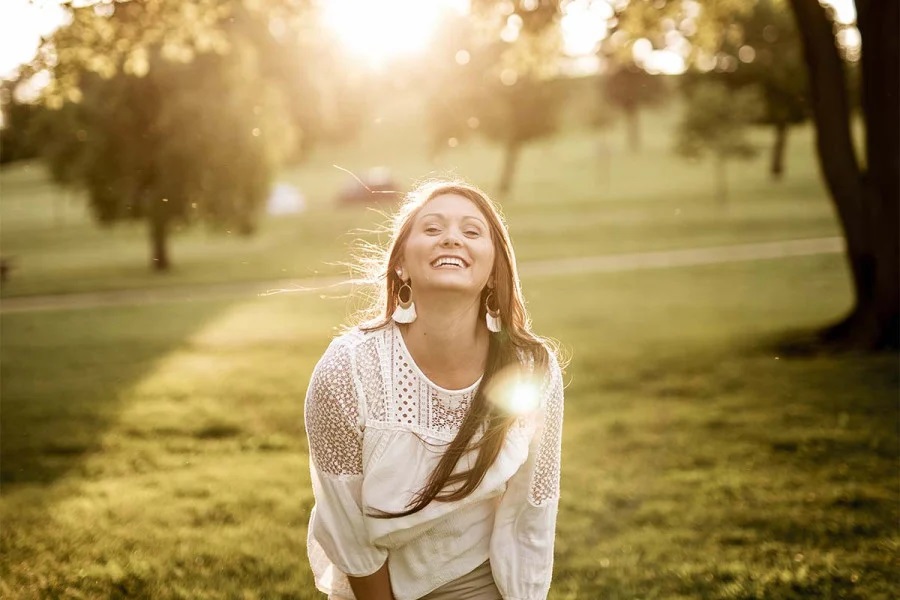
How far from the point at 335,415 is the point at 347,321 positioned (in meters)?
1.22

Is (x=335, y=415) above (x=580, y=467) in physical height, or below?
above

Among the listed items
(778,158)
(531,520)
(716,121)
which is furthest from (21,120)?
(778,158)

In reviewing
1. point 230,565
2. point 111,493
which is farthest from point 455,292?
point 111,493

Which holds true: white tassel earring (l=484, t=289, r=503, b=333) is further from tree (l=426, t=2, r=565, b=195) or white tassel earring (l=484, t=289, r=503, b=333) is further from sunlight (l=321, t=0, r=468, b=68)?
tree (l=426, t=2, r=565, b=195)

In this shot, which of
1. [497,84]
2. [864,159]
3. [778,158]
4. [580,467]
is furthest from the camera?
[778,158]

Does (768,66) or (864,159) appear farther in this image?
(768,66)

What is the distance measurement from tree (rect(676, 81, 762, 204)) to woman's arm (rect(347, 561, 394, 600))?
116 feet

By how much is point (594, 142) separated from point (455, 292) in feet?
250

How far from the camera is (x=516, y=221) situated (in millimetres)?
41312

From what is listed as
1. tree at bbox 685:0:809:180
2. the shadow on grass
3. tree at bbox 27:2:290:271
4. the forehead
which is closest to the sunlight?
the shadow on grass

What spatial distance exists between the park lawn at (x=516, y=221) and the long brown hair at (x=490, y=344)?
36.5 feet

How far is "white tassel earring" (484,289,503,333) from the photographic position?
3287mm

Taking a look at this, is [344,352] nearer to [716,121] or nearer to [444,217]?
[444,217]

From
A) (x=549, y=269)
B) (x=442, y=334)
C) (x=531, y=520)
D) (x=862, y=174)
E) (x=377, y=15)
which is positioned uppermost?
(x=377, y=15)
